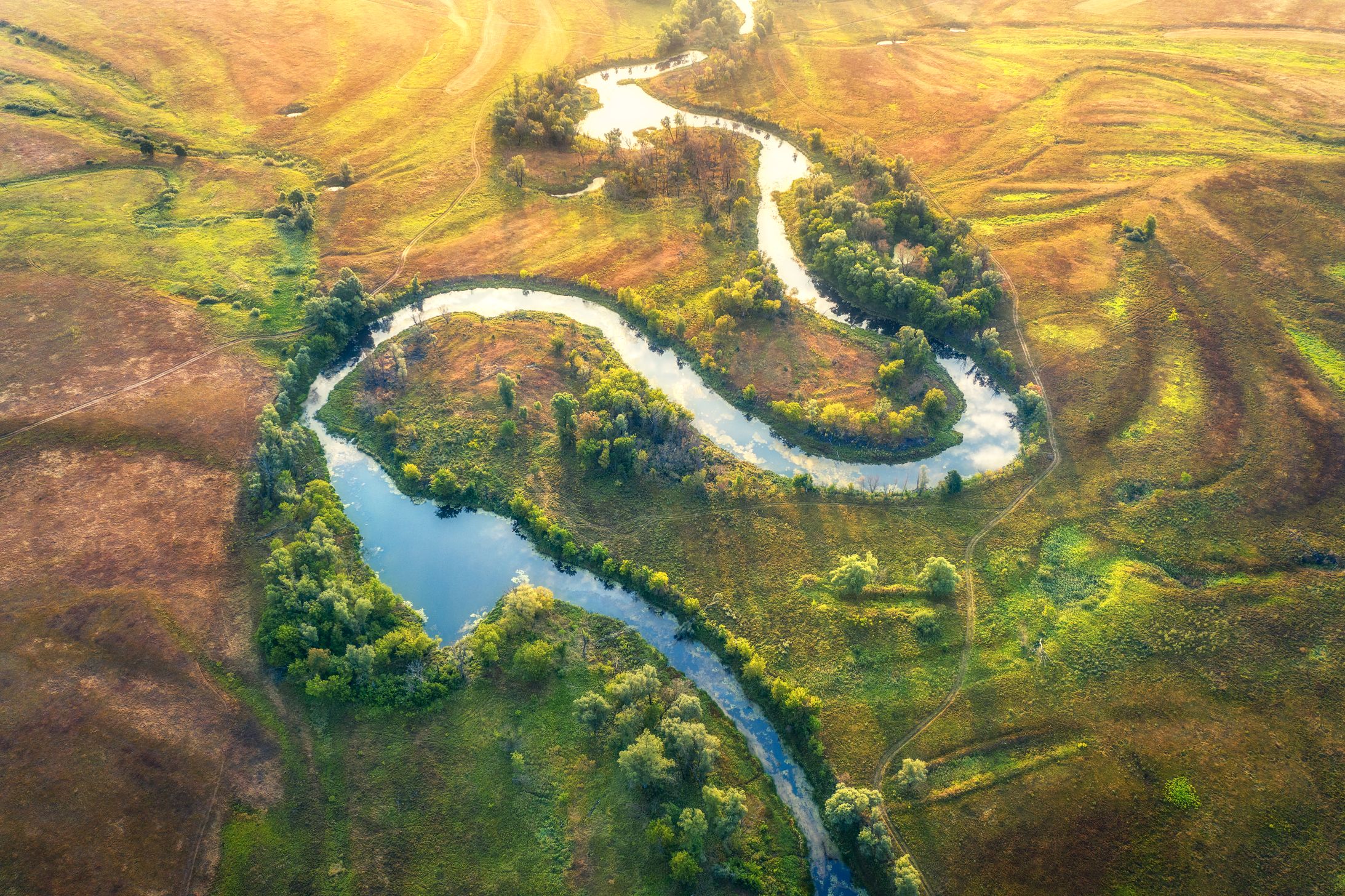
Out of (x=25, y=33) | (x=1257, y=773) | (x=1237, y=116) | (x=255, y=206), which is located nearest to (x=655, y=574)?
(x=1257, y=773)

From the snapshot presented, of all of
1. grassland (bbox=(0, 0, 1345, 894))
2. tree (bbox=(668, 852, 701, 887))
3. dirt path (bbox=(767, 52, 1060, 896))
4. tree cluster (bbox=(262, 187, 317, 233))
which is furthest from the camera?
tree cluster (bbox=(262, 187, 317, 233))

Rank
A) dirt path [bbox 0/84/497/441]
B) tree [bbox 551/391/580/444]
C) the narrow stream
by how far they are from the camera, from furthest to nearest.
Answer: dirt path [bbox 0/84/497/441], tree [bbox 551/391/580/444], the narrow stream

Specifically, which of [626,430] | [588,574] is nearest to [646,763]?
[588,574]

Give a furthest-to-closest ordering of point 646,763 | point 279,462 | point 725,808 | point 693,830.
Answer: point 279,462
point 646,763
point 725,808
point 693,830

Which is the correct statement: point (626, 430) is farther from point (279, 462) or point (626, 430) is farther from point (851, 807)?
point (851, 807)

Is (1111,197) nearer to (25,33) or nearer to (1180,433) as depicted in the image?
(1180,433)

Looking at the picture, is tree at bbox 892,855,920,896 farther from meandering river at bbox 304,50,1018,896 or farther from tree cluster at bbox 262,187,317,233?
tree cluster at bbox 262,187,317,233

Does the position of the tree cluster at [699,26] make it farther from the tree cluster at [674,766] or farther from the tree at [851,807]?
the tree at [851,807]

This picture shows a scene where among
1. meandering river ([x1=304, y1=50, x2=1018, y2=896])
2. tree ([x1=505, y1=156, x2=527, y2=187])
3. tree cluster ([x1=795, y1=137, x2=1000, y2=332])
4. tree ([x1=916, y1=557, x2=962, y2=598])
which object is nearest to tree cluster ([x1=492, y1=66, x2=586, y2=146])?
tree ([x1=505, y1=156, x2=527, y2=187])
